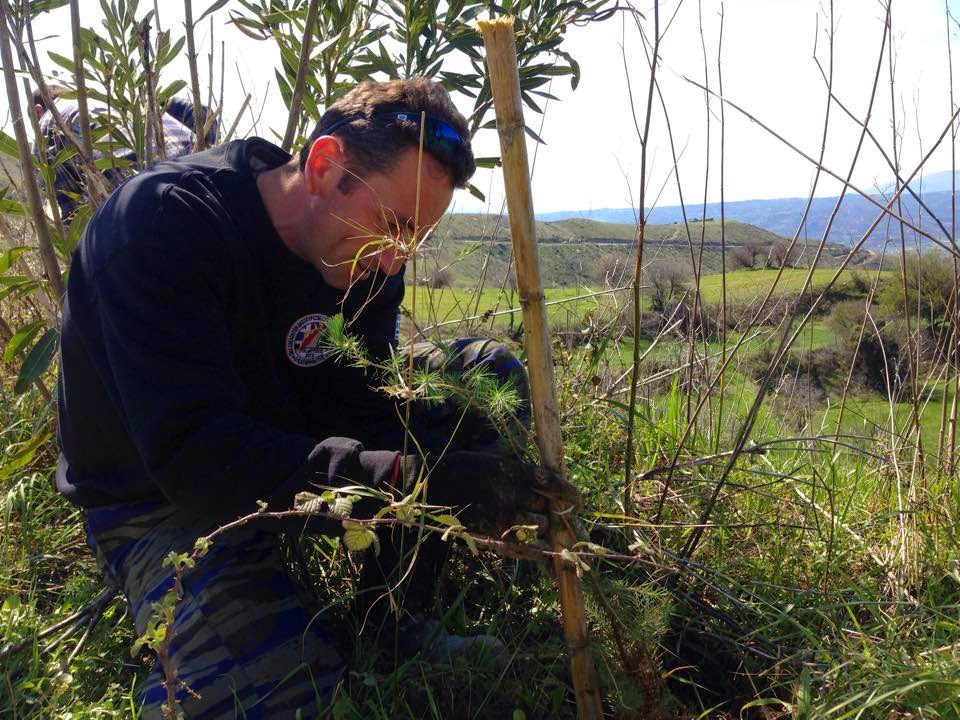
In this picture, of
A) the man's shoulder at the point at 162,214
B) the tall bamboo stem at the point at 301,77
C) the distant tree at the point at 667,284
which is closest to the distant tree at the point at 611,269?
the distant tree at the point at 667,284

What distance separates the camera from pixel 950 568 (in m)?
1.85

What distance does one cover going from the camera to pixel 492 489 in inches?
50.2

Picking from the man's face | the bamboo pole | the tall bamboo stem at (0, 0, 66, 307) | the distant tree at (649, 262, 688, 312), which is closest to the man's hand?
the bamboo pole

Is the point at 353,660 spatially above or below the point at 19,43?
below

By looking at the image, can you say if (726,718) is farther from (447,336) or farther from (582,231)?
(582,231)

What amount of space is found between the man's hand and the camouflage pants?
0.19 m

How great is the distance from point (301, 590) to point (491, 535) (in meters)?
0.67

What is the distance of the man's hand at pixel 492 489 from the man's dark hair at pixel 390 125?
624 millimetres

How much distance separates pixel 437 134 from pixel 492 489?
731 millimetres

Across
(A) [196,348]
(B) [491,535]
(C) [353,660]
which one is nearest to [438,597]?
(C) [353,660]

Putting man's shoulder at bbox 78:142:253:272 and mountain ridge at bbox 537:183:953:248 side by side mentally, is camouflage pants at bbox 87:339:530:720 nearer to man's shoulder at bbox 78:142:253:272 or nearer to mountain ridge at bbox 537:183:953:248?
man's shoulder at bbox 78:142:253:272

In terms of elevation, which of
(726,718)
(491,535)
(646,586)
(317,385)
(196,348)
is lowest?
(726,718)

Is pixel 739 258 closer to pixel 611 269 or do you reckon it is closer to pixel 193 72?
pixel 611 269

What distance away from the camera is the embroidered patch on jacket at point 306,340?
1840 mm
